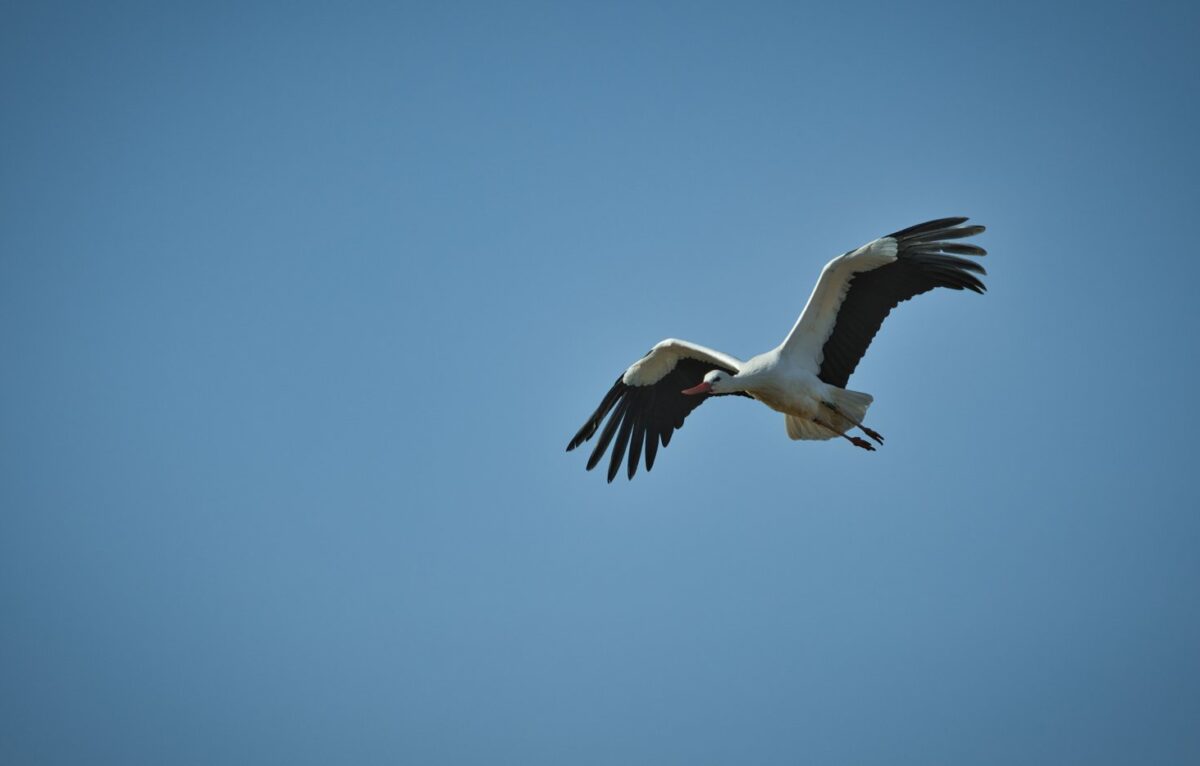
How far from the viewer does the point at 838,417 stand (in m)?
12.8

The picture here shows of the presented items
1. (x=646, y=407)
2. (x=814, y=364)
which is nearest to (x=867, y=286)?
(x=814, y=364)

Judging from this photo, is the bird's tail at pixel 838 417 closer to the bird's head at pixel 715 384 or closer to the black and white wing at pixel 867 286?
the black and white wing at pixel 867 286

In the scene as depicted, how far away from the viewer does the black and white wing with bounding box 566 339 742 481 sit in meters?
14.1

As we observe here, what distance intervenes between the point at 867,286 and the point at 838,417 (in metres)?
1.56

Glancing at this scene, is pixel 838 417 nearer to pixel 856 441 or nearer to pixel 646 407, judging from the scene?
pixel 856 441

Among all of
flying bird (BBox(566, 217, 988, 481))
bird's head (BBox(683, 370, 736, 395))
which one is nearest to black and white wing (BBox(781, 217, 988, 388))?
flying bird (BBox(566, 217, 988, 481))

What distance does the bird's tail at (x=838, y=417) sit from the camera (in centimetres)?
1256

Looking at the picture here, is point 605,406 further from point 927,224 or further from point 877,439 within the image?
point 927,224

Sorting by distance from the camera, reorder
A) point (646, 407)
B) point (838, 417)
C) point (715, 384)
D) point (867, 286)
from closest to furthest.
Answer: point (867, 286)
point (838, 417)
point (715, 384)
point (646, 407)

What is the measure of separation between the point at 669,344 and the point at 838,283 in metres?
2.42

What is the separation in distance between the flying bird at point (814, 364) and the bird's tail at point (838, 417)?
0.01 metres

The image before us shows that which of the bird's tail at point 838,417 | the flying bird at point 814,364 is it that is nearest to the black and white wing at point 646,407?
the flying bird at point 814,364

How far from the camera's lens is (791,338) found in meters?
12.6

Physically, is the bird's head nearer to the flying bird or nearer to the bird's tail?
the flying bird
